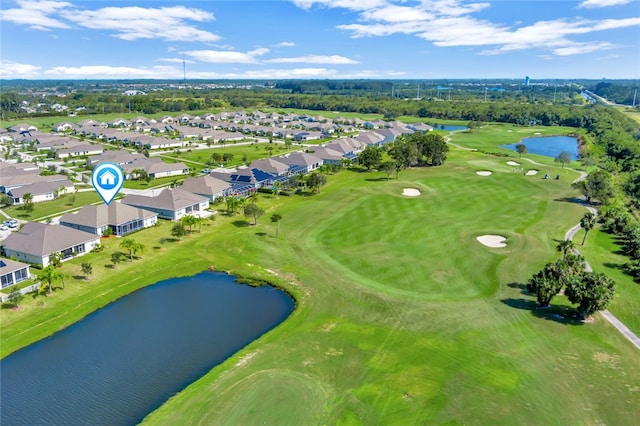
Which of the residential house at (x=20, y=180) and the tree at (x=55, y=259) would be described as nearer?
the tree at (x=55, y=259)

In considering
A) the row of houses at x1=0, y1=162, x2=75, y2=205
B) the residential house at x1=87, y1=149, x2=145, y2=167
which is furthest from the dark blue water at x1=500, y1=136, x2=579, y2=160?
the row of houses at x1=0, y1=162, x2=75, y2=205

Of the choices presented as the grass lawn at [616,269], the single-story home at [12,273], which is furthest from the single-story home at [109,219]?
the grass lawn at [616,269]

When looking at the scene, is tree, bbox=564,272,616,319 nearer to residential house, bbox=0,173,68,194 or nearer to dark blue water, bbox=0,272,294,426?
dark blue water, bbox=0,272,294,426

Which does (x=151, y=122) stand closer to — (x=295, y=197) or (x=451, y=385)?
(x=295, y=197)

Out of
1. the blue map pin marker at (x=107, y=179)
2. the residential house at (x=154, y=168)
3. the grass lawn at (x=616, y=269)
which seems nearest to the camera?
the grass lawn at (x=616, y=269)

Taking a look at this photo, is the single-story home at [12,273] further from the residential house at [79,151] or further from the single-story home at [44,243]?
the residential house at [79,151]
